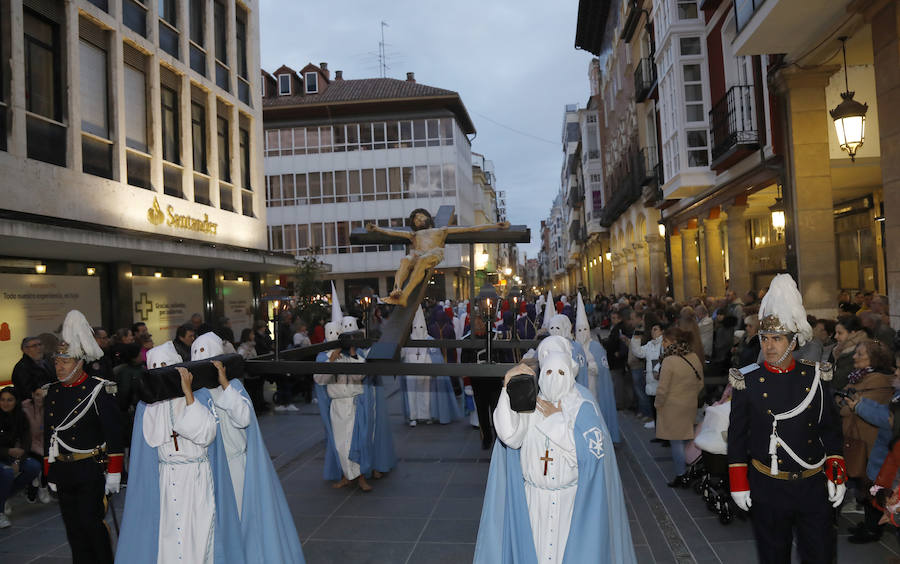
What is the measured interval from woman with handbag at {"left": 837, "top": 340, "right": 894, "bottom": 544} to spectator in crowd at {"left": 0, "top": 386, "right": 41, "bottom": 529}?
27.5ft

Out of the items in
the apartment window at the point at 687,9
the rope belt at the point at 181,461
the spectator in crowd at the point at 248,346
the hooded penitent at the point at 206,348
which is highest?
the apartment window at the point at 687,9

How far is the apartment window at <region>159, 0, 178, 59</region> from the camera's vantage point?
17.1 metres

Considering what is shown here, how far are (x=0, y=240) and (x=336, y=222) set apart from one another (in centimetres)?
3021

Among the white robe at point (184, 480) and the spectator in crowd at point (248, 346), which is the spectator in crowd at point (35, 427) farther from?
the spectator in crowd at point (248, 346)

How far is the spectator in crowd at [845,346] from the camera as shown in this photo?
6.46 m

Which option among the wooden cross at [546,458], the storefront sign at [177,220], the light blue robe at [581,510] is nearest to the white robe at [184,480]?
the light blue robe at [581,510]

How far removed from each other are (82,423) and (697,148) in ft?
50.7

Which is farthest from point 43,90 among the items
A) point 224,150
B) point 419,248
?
point 419,248

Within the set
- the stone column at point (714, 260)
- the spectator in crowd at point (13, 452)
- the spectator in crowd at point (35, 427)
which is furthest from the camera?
the stone column at point (714, 260)

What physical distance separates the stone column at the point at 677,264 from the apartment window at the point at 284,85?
29.3 m

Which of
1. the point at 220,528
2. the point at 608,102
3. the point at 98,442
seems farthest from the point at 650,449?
the point at 608,102

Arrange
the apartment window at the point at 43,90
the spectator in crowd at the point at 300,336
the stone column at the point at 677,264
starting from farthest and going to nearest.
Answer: the stone column at the point at 677,264, the spectator in crowd at the point at 300,336, the apartment window at the point at 43,90

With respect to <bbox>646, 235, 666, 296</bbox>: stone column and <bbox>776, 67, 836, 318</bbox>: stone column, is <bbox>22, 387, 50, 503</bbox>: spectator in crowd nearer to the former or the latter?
<bbox>776, 67, 836, 318</bbox>: stone column

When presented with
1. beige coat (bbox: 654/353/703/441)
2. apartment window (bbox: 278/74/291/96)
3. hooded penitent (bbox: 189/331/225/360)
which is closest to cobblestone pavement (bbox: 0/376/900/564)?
beige coat (bbox: 654/353/703/441)
